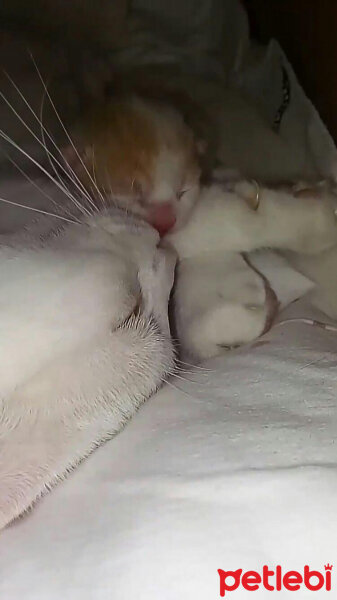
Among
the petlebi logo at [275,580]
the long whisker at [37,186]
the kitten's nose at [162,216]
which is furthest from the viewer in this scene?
the kitten's nose at [162,216]

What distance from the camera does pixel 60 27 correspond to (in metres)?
1.22

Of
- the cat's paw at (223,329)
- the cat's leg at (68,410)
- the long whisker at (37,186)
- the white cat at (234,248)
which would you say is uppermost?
the long whisker at (37,186)

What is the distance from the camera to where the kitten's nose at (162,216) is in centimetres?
87

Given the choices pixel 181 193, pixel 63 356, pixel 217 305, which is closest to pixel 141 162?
pixel 181 193

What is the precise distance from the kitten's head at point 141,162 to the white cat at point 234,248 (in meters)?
0.03

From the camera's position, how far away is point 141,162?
88cm

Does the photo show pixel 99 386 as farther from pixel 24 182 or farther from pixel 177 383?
pixel 24 182

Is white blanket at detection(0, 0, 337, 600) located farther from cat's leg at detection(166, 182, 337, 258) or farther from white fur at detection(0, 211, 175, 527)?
cat's leg at detection(166, 182, 337, 258)

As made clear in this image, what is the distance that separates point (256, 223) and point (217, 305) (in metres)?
0.13

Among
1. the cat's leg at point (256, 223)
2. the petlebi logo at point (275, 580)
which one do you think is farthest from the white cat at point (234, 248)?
the petlebi logo at point (275, 580)

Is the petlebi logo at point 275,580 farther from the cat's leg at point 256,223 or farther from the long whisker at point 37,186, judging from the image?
the cat's leg at point 256,223

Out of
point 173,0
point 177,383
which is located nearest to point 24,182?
point 177,383

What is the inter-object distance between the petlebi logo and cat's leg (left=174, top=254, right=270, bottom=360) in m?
0.32

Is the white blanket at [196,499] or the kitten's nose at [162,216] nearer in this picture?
the white blanket at [196,499]
